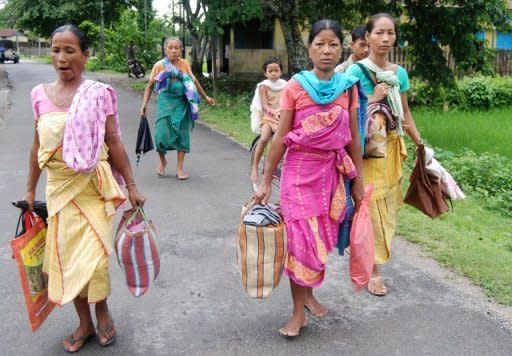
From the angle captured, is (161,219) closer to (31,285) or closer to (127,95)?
(31,285)

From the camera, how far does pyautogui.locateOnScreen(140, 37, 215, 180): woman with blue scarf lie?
717 centimetres

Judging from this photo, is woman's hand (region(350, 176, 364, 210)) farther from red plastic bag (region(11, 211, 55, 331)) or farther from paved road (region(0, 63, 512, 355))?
red plastic bag (region(11, 211, 55, 331))

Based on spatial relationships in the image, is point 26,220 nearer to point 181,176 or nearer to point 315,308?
point 315,308

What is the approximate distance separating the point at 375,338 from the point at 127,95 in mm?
17096

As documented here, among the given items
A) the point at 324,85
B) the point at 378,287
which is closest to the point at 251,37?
the point at 378,287

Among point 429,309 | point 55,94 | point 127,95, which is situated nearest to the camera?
point 55,94

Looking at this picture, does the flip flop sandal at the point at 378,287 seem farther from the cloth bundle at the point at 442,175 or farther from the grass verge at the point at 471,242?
the cloth bundle at the point at 442,175

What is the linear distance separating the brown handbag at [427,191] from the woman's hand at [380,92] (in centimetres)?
60

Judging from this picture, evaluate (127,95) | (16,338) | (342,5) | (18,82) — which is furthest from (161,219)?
(18,82)

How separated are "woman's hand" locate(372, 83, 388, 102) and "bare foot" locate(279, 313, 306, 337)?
148 cm

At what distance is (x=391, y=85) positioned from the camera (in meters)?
3.80

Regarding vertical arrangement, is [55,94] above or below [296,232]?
above

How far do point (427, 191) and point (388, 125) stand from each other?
0.66 metres

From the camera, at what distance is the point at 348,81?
10.4 ft
